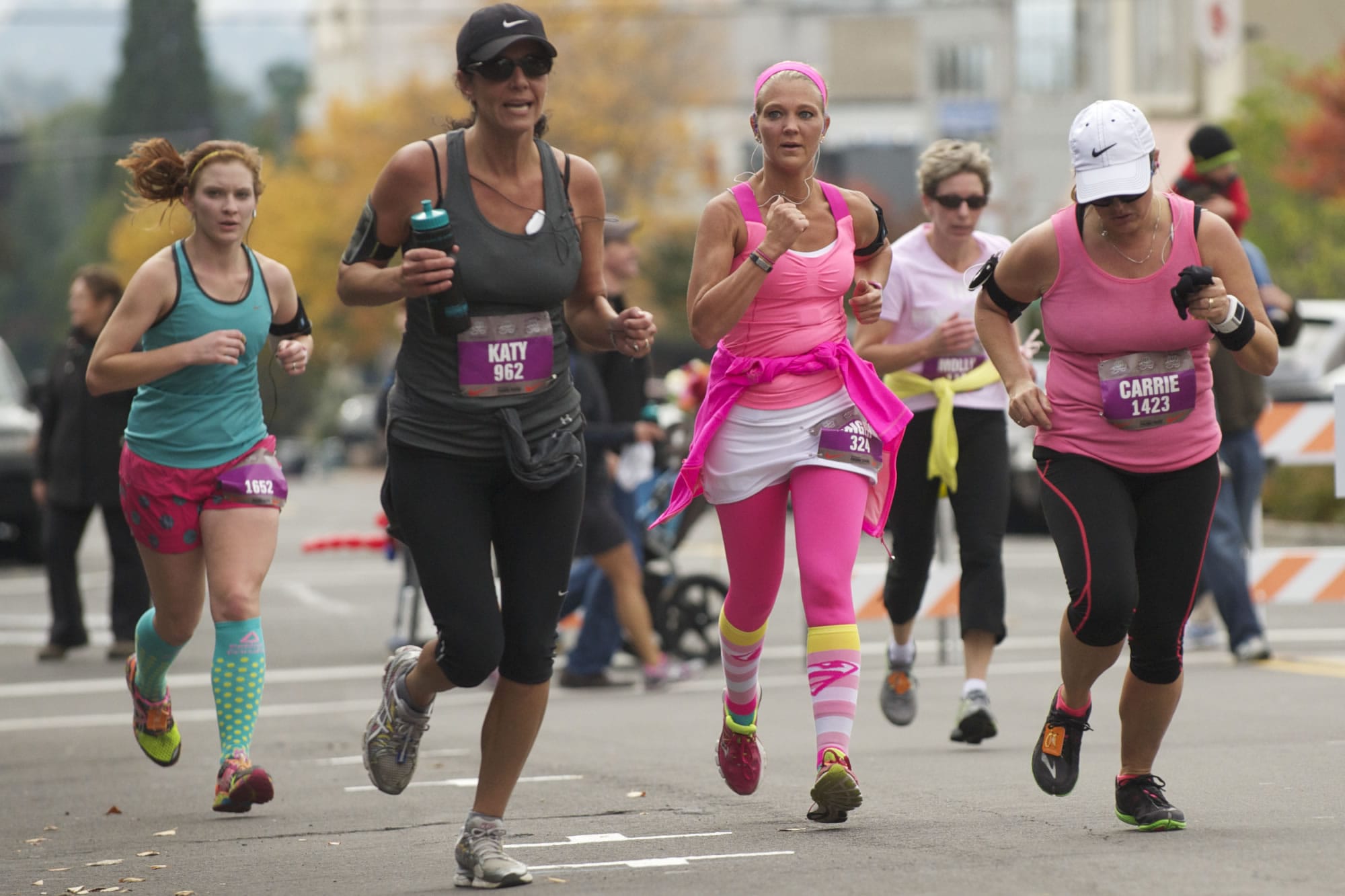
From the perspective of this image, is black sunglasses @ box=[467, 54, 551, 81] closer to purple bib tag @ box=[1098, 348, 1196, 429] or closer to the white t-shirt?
purple bib tag @ box=[1098, 348, 1196, 429]

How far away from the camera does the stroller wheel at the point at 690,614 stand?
1226 centimetres

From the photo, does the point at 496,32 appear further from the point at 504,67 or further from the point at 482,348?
the point at 482,348

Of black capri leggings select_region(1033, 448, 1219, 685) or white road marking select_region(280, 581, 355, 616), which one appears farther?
white road marking select_region(280, 581, 355, 616)

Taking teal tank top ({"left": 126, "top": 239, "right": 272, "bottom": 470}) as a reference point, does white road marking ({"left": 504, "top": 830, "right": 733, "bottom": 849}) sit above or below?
below

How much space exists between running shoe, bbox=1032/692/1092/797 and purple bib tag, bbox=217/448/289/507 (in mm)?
2620

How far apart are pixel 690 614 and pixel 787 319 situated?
5.83 meters

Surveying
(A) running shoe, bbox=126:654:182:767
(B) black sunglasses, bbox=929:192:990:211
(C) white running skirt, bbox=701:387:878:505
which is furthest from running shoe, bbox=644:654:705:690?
(C) white running skirt, bbox=701:387:878:505

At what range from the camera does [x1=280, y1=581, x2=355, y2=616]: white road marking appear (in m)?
16.5

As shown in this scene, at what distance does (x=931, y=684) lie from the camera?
36.1ft

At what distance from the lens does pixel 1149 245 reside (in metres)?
6.14

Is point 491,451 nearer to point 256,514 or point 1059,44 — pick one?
point 256,514

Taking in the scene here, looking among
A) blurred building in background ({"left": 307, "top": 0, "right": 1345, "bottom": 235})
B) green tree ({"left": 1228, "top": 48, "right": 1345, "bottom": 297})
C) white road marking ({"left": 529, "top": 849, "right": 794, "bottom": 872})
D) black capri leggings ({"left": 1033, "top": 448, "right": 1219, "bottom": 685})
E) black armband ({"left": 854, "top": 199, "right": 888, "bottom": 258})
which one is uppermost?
blurred building in background ({"left": 307, "top": 0, "right": 1345, "bottom": 235})

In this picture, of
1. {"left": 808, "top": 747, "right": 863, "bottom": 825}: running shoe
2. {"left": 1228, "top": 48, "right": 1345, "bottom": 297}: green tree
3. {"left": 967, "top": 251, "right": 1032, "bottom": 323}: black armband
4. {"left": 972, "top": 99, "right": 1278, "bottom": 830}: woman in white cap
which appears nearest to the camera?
{"left": 972, "top": 99, "right": 1278, "bottom": 830}: woman in white cap

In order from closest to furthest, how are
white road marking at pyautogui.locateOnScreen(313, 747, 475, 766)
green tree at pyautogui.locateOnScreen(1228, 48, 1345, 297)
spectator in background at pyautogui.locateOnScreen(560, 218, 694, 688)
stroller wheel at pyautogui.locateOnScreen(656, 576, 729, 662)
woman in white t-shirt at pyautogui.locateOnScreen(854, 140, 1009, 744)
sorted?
woman in white t-shirt at pyautogui.locateOnScreen(854, 140, 1009, 744) → white road marking at pyautogui.locateOnScreen(313, 747, 475, 766) → spectator in background at pyautogui.locateOnScreen(560, 218, 694, 688) → stroller wheel at pyautogui.locateOnScreen(656, 576, 729, 662) → green tree at pyautogui.locateOnScreen(1228, 48, 1345, 297)
